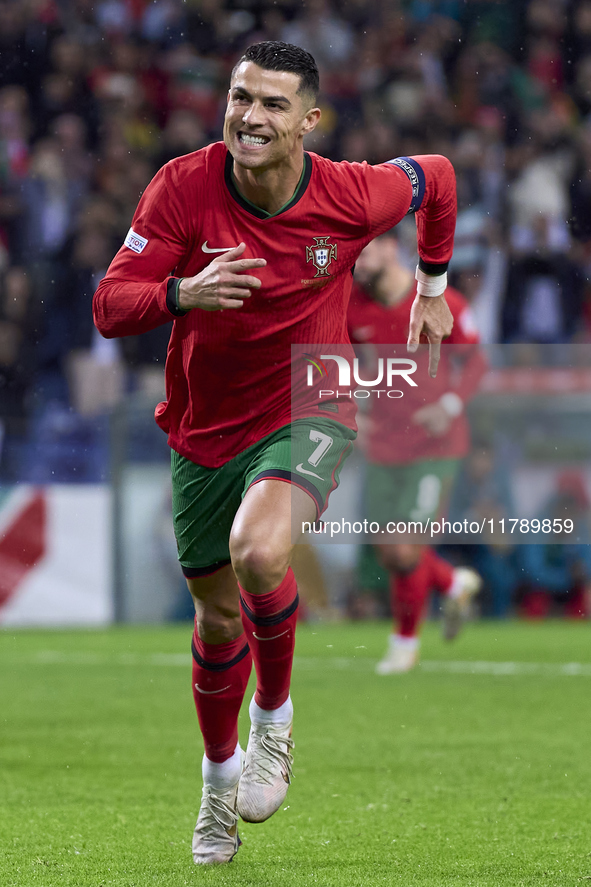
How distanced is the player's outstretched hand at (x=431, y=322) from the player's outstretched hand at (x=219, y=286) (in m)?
0.86

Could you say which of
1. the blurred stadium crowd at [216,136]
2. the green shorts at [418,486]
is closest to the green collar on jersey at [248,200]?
the green shorts at [418,486]

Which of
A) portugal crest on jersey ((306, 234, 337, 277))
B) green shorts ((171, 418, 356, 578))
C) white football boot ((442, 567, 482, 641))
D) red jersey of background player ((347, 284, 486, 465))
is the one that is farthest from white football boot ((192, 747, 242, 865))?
white football boot ((442, 567, 482, 641))

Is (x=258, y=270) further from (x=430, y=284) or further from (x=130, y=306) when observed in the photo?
(x=430, y=284)

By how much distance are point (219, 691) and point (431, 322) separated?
1223mm

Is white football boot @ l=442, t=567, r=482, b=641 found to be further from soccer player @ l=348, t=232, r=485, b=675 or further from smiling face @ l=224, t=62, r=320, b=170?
smiling face @ l=224, t=62, r=320, b=170

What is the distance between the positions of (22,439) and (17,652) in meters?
1.64

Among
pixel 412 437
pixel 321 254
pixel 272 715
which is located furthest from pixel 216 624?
pixel 412 437

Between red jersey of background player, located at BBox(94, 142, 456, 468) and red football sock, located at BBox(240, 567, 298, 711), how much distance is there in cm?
43

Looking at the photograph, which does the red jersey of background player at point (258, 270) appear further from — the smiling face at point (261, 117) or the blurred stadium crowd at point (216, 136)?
the blurred stadium crowd at point (216, 136)

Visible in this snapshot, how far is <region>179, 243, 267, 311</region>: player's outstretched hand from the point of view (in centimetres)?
324

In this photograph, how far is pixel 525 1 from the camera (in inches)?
488

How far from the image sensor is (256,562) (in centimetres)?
341

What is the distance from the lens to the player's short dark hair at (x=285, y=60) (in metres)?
3.59

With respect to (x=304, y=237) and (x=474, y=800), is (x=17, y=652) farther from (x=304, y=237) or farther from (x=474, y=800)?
(x=304, y=237)
